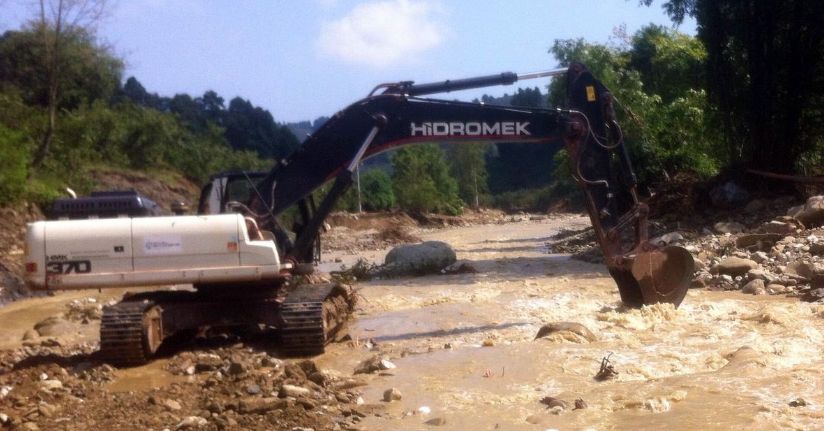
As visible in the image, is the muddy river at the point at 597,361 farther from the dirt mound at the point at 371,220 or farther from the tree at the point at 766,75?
the dirt mound at the point at 371,220

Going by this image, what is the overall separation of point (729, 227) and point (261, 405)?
15.0 metres

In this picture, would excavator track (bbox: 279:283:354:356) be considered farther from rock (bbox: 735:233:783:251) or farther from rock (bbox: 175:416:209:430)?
rock (bbox: 735:233:783:251)

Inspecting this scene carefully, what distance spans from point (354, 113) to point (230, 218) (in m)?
2.26

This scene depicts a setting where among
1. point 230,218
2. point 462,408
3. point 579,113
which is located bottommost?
point 462,408

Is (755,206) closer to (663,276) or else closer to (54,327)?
(663,276)

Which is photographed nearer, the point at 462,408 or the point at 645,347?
the point at 462,408

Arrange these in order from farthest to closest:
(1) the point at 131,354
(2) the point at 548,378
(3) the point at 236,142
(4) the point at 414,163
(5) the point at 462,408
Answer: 1. (3) the point at 236,142
2. (4) the point at 414,163
3. (1) the point at 131,354
4. (2) the point at 548,378
5. (5) the point at 462,408

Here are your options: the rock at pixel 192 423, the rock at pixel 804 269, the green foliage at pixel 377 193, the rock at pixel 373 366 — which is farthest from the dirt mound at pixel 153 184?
the rock at pixel 192 423

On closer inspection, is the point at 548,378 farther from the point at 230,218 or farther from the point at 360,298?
Result: the point at 360,298

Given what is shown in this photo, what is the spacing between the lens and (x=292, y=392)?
834 centimetres

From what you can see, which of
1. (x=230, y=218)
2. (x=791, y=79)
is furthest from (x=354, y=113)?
(x=791, y=79)

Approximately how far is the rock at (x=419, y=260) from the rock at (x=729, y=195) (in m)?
7.09

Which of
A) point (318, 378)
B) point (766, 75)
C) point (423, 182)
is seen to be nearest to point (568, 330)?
point (318, 378)

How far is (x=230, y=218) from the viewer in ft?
33.2
